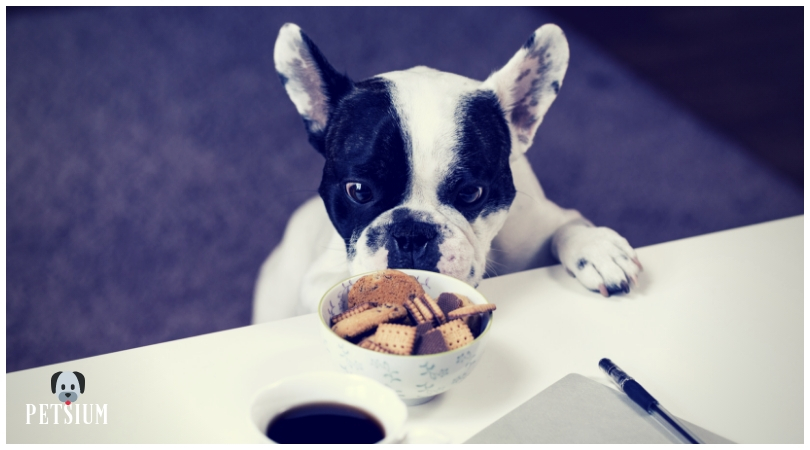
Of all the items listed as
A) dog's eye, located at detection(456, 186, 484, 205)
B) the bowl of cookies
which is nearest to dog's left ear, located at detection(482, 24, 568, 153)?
dog's eye, located at detection(456, 186, 484, 205)

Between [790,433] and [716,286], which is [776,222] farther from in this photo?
[790,433]

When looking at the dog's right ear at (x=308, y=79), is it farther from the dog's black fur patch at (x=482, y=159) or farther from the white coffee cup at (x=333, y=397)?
the white coffee cup at (x=333, y=397)

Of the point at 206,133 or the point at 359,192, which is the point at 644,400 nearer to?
the point at 359,192

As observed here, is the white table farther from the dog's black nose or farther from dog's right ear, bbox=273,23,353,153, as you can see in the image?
dog's right ear, bbox=273,23,353,153

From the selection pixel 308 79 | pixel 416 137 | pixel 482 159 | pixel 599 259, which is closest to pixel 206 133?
pixel 308 79

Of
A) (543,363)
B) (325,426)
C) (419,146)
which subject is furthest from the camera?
(419,146)

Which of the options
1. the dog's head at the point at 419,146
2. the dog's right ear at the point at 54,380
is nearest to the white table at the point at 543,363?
the dog's right ear at the point at 54,380
